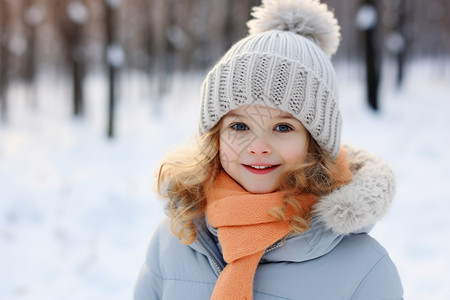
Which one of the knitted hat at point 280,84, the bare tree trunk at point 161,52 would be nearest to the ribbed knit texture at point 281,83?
the knitted hat at point 280,84

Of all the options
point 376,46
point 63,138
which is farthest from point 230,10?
point 63,138

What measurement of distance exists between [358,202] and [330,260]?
209 millimetres

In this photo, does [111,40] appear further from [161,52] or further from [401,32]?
[161,52]

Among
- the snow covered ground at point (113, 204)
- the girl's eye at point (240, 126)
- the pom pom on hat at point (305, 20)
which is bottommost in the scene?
the snow covered ground at point (113, 204)

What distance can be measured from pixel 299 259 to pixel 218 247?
→ 33cm

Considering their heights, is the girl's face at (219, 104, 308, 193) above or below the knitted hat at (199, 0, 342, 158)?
below

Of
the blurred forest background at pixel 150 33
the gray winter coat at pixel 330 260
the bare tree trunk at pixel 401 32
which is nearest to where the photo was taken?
the gray winter coat at pixel 330 260

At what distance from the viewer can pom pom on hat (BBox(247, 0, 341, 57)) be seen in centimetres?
145

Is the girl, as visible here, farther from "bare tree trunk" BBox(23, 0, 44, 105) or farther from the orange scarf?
"bare tree trunk" BBox(23, 0, 44, 105)

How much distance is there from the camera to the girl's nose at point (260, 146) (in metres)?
1.19

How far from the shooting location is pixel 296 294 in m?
1.14

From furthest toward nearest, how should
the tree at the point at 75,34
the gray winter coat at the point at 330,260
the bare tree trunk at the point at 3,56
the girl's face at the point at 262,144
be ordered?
the tree at the point at 75,34 → the bare tree trunk at the point at 3,56 → the girl's face at the point at 262,144 → the gray winter coat at the point at 330,260

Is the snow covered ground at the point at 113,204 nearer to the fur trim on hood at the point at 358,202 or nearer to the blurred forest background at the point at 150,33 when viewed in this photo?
the fur trim on hood at the point at 358,202

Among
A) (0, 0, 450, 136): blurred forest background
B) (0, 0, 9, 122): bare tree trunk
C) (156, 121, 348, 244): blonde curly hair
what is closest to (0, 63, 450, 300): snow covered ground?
(156, 121, 348, 244): blonde curly hair
